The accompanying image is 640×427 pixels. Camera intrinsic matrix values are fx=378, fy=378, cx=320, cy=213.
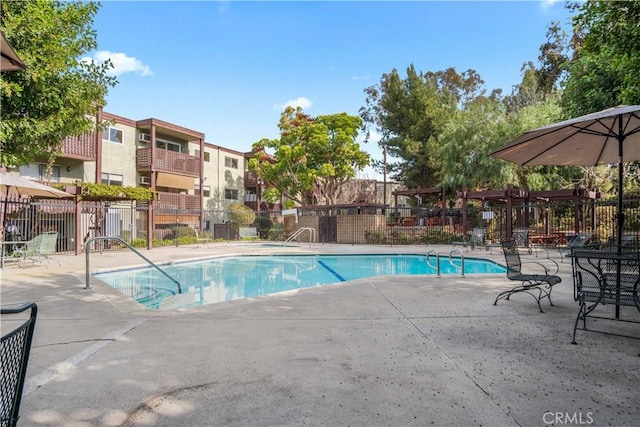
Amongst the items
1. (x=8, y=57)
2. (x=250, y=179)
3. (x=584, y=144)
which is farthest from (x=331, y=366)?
(x=250, y=179)

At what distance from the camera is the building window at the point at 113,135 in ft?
65.6

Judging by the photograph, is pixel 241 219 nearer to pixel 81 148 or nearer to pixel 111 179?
pixel 111 179

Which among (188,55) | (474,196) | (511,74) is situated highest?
(511,74)

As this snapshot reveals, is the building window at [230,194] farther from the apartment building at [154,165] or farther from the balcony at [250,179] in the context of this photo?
the balcony at [250,179]

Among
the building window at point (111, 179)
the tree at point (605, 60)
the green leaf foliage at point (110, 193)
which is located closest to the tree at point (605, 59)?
the tree at point (605, 60)

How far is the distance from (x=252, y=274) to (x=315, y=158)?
47.3ft

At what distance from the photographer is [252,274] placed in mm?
11367

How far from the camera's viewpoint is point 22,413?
2289mm

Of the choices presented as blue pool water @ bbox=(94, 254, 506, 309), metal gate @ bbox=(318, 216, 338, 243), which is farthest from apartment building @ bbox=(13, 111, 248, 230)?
metal gate @ bbox=(318, 216, 338, 243)

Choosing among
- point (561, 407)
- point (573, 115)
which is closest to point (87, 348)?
point (561, 407)

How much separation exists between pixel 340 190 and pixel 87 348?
78.8ft

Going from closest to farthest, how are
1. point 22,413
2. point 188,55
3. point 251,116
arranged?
1. point 22,413
2. point 188,55
3. point 251,116

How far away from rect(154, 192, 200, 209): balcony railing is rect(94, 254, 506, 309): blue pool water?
384 inches

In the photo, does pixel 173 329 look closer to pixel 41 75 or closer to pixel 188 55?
pixel 41 75
